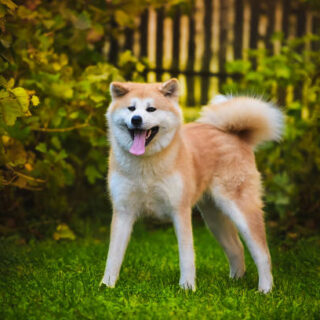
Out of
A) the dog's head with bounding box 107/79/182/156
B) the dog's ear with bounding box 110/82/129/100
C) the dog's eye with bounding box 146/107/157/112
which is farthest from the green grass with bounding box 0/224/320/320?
the dog's ear with bounding box 110/82/129/100

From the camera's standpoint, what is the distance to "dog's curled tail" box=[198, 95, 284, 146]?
4.27m

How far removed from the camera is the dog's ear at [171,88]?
3836 mm

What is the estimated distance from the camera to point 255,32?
24.7 feet

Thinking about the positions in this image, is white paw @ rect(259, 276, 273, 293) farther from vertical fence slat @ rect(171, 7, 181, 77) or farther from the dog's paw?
vertical fence slat @ rect(171, 7, 181, 77)

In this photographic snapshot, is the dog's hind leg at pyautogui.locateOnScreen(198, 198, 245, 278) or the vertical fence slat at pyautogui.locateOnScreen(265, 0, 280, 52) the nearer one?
the dog's hind leg at pyautogui.locateOnScreen(198, 198, 245, 278)

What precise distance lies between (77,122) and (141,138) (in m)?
1.68

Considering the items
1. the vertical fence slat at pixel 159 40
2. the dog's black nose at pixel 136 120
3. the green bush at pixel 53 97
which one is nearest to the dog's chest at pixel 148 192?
the dog's black nose at pixel 136 120

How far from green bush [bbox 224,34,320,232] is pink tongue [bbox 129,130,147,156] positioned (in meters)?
2.26

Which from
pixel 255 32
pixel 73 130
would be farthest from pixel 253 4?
pixel 73 130

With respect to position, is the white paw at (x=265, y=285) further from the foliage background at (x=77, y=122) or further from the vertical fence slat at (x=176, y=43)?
the vertical fence slat at (x=176, y=43)

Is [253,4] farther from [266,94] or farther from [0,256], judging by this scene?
[0,256]

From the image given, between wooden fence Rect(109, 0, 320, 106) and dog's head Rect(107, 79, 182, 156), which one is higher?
wooden fence Rect(109, 0, 320, 106)

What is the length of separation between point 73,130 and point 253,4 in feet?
11.7

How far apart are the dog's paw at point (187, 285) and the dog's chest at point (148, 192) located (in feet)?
1.54
